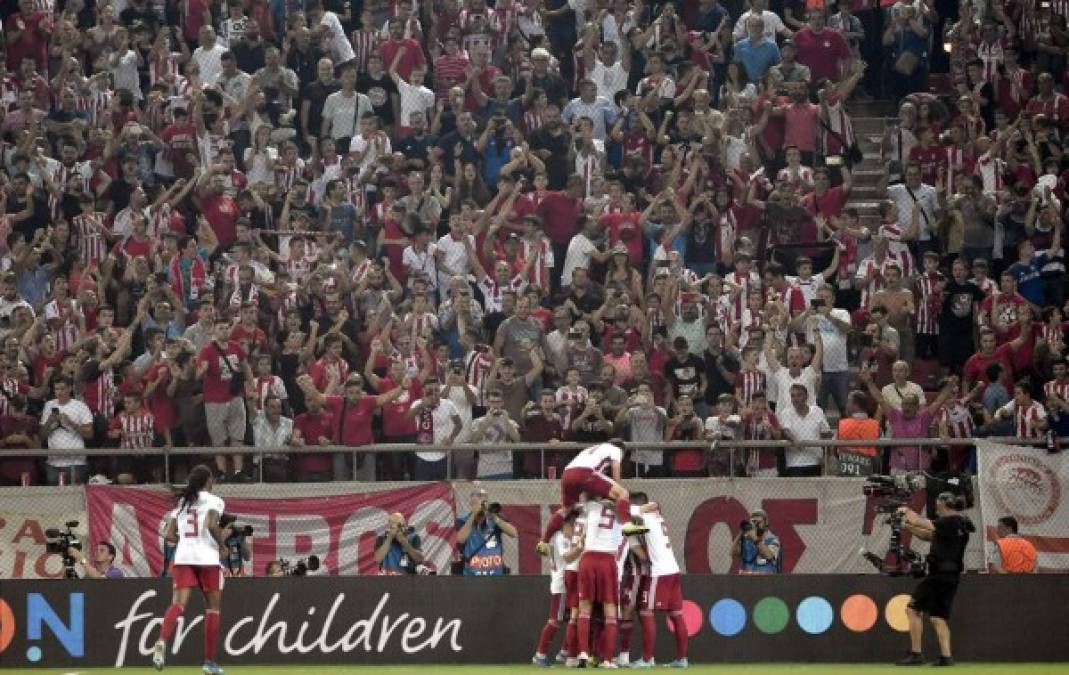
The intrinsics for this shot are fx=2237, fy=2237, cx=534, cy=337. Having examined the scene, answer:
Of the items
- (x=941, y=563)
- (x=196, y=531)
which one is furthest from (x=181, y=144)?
(x=941, y=563)

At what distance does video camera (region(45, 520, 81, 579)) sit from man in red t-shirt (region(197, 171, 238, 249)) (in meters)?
5.64

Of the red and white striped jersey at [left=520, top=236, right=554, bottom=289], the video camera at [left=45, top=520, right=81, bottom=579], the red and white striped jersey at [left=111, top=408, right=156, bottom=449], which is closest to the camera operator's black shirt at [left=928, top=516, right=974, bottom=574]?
the red and white striped jersey at [left=520, top=236, right=554, bottom=289]

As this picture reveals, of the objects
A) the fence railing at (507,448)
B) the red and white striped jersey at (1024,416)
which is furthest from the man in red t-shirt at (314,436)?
the red and white striped jersey at (1024,416)

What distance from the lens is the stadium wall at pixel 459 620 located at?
862 inches

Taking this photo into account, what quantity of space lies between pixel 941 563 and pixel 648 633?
2.83 meters

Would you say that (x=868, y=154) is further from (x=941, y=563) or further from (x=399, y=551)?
(x=941, y=563)

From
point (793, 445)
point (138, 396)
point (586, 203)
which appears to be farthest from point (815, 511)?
point (138, 396)

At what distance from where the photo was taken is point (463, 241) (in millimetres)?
26734

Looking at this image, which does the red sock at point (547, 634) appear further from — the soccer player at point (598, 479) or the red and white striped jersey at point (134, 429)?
the red and white striped jersey at point (134, 429)

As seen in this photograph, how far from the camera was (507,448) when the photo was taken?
23.3m

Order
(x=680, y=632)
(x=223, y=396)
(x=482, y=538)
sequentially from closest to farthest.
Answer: (x=680, y=632) < (x=482, y=538) < (x=223, y=396)

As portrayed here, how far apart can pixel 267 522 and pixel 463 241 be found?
4.77 m

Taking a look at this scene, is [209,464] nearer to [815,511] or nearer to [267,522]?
→ [267,522]

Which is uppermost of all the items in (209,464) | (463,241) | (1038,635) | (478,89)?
(478,89)
